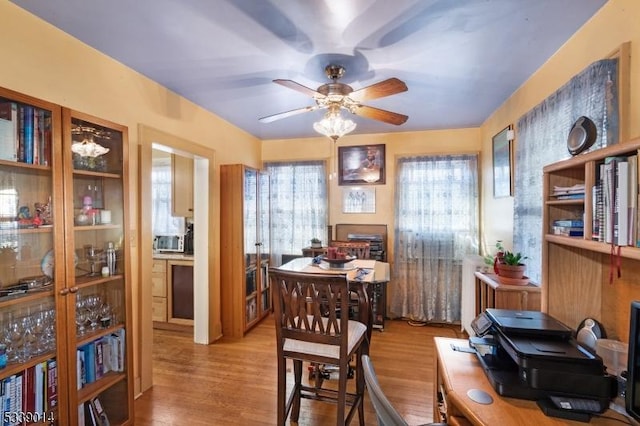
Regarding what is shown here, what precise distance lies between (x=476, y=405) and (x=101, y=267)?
218 cm

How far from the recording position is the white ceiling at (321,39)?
1.58 meters

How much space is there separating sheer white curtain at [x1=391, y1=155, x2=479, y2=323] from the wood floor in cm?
42

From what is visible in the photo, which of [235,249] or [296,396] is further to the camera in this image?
[235,249]

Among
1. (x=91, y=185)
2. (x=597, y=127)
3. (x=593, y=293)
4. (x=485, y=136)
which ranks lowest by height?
(x=593, y=293)

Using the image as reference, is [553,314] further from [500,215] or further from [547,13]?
[500,215]

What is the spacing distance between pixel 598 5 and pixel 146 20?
2371 mm

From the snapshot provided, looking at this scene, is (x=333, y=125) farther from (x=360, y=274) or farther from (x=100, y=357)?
(x=100, y=357)

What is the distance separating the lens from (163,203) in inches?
→ 162

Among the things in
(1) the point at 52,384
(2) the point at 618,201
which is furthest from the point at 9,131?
(2) the point at 618,201

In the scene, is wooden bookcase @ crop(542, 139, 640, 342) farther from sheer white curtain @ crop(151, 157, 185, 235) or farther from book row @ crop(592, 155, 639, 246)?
sheer white curtain @ crop(151, 157, 185, 235)

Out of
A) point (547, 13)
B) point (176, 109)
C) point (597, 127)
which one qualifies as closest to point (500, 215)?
point (597, 127)

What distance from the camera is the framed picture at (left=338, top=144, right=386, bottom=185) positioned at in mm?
4191

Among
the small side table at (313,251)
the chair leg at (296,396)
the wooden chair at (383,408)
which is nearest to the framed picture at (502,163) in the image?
the small side table at (313,251)

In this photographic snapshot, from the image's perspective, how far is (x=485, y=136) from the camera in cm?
368
